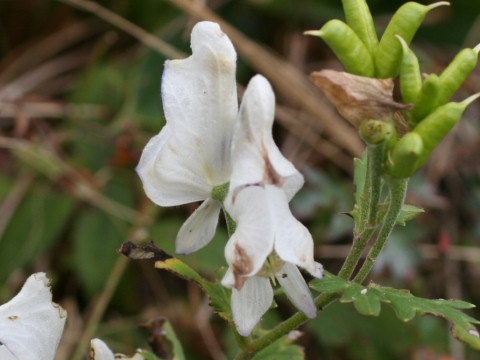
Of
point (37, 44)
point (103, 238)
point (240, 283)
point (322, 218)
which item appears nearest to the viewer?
point (240, 283)

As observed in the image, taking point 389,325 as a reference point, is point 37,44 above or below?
above

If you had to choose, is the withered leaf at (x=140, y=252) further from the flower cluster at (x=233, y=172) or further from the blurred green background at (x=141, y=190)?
the blurred green background at (x=141, y=190)

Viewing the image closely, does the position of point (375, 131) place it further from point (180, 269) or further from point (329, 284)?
A: point (180, 269)

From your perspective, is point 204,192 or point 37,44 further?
point 37,44

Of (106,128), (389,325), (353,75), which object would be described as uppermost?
(353,75)

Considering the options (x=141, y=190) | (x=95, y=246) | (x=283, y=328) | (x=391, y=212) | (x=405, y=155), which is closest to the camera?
(x=405, y=155)

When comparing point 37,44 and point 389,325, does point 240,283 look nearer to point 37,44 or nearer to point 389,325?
point 389,325

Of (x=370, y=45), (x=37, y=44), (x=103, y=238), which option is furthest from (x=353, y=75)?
(x=37, y=44)

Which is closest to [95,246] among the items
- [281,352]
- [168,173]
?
[281,352]
